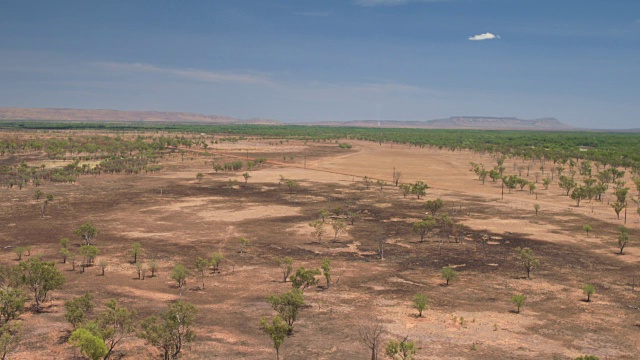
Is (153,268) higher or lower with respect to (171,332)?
lower

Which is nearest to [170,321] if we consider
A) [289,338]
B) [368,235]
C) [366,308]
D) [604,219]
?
[289,338]

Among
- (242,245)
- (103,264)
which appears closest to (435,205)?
(242,245)

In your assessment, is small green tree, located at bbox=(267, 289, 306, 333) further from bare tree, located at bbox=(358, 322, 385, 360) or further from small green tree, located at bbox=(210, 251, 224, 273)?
small green tree, located at bbox=(210, 251, 224, 273)

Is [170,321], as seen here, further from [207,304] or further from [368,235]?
[368,235]

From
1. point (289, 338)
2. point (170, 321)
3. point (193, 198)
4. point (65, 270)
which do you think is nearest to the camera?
point (170, 321)

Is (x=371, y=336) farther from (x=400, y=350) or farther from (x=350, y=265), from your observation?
(x=350, y=265)

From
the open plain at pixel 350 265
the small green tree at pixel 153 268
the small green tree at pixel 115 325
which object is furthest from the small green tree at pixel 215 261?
the small green tree at pixel 115 325

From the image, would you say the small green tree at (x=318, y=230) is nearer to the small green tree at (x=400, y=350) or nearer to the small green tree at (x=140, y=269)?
the small green tree at (x=140, y=269)
